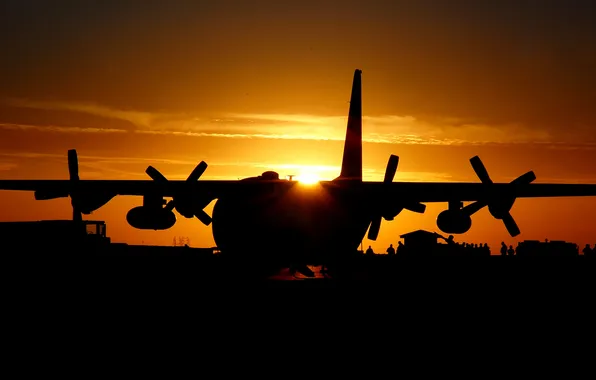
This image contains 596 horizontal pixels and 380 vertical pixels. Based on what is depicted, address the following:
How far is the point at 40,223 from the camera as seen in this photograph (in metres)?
65.5

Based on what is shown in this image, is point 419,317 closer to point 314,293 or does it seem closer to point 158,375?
point 314,293

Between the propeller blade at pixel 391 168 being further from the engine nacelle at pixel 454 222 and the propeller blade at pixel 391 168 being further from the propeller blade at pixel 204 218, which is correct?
the propeller blade at pixel 204 218

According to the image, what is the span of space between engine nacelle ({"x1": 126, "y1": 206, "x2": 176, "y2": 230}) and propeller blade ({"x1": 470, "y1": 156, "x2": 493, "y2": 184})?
15.4 m

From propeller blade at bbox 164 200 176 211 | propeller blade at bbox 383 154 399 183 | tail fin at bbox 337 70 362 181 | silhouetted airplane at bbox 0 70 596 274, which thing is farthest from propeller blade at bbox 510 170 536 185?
propeller blade at bbox 164 200 176 211

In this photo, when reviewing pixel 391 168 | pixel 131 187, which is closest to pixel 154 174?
pixel 131 187

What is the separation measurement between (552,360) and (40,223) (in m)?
57.4

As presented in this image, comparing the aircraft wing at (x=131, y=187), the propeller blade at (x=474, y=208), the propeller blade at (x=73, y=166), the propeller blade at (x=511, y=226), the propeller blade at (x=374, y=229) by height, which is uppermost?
the propeller blade at (x=73, y=166)

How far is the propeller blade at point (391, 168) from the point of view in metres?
35.9

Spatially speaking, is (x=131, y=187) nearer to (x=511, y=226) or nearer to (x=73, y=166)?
(x=73, y=166)

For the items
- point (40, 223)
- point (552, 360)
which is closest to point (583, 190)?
point (552, 360)

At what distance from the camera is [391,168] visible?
3641cm

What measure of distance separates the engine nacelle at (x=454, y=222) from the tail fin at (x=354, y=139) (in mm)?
8785

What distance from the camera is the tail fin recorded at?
44.3m

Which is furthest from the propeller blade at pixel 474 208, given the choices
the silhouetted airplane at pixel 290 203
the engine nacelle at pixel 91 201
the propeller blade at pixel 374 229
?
the engine nacelle at pixel 91 201
